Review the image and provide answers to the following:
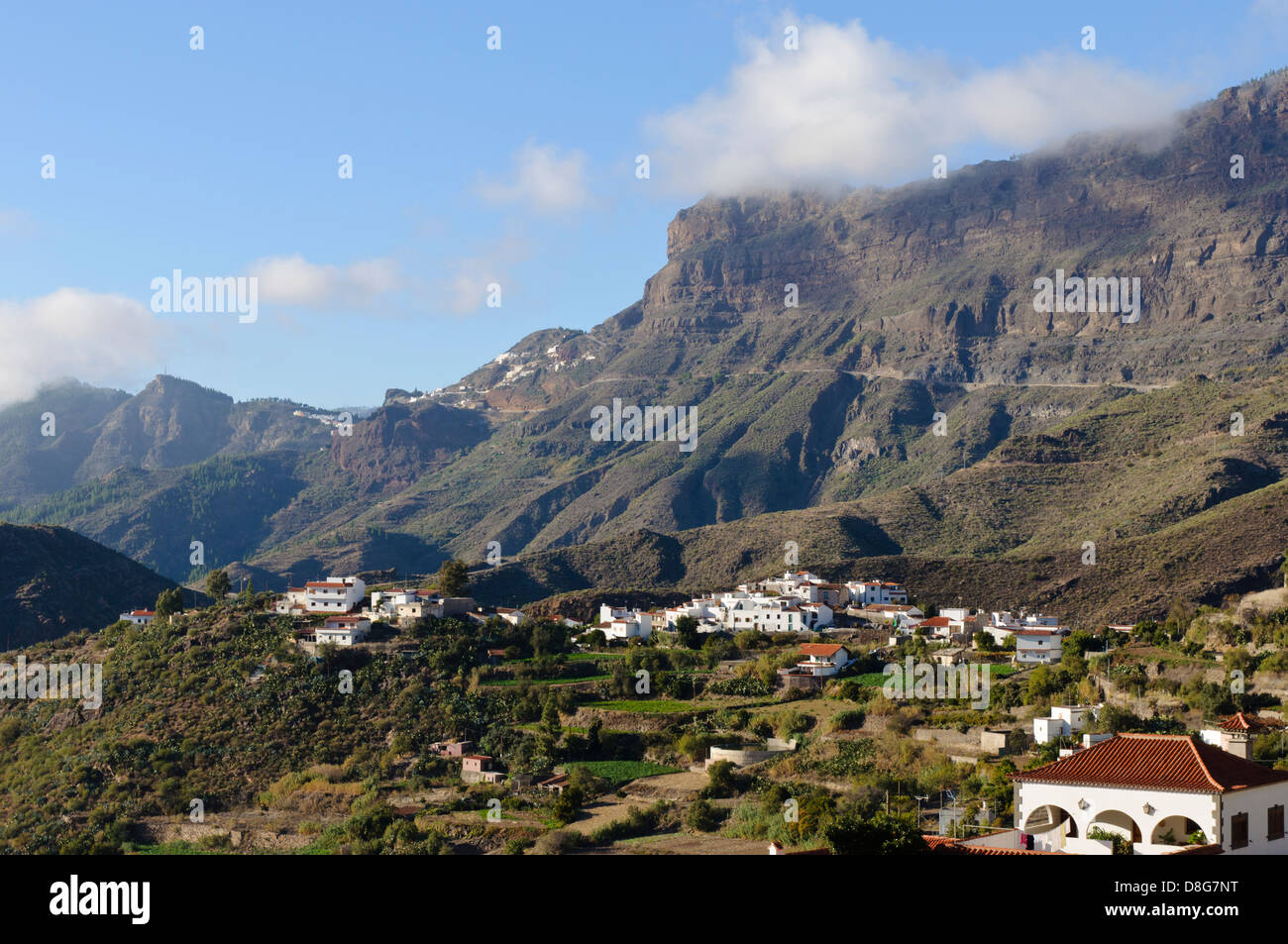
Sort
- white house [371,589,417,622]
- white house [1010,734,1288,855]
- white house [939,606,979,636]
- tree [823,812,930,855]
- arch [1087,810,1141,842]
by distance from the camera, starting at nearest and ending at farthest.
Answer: tree [823,812,930,855]
white house [1010,734,1288,855]
arch [1087,810,1141,842]
white house [371,589,417,622]
white house [939,606,979,636]

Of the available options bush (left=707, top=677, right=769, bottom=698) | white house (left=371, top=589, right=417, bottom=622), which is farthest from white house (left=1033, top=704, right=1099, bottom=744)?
white house (left=371, top=589, right=417, bottom=622)

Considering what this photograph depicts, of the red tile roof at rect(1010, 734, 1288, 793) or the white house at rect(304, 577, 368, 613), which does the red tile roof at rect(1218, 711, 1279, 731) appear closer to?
the red tile roof at rect(1010, 734, 1288, 793)

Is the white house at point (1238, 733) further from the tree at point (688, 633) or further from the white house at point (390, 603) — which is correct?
the white house at point (390, 603)

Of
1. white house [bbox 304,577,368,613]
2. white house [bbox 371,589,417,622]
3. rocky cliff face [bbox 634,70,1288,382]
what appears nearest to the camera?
white house [bbox 371,589,417,622]

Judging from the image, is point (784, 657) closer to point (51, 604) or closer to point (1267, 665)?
point (1267, 665)

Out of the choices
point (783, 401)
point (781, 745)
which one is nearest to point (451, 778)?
point (781, 745)

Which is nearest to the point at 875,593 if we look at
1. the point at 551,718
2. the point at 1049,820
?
the point at 551,718
